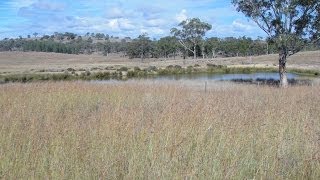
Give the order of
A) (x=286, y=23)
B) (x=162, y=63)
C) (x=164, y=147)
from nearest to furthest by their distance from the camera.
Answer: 1. (x=164, y=147)
2. (x=286, y=23)
3. (x=162, y=63)

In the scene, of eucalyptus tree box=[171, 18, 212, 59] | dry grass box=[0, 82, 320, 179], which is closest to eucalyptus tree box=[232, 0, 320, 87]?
dry grass box=[0, 82, 320, 179]

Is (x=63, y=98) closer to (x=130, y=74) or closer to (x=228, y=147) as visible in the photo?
(x=228, y=147)

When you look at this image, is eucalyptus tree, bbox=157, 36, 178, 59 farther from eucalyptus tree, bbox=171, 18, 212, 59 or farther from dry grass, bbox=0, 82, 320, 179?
dry grass, bbox=0, 82, 320, 179

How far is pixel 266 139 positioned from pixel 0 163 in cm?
380

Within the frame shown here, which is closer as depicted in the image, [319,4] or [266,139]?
[266,139]

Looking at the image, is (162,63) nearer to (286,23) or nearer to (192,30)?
(192,30)

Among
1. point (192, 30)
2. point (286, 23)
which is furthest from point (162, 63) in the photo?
point (286, 23)

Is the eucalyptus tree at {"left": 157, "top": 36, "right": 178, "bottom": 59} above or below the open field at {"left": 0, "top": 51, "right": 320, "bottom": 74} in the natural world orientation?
above

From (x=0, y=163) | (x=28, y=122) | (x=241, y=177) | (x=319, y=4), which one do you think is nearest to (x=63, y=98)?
(x=28, y=122)

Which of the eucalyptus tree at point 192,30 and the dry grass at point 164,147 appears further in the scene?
the eucalyptus tree at point 192,30

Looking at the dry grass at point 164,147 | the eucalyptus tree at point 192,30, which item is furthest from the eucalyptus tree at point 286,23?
the eucalyptus tree at point 192,30

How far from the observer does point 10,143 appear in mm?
5793

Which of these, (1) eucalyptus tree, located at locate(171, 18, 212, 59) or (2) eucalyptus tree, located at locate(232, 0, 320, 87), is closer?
(2) eucalyptus tree, located at locate(232, 0, 320, 87)

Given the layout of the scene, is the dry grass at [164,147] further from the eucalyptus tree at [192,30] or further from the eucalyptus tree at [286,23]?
the eucalyptus tree at [192,30]
